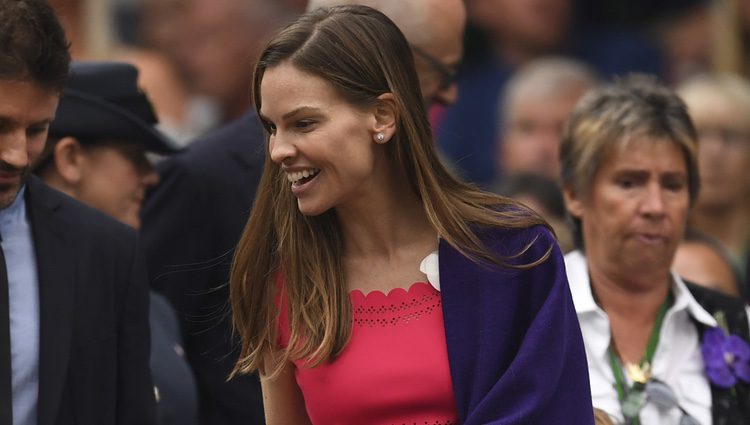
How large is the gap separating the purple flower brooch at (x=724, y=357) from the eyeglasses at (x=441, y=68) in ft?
4.13

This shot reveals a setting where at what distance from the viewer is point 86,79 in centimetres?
546

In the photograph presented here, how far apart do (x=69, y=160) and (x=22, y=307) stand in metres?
1.06

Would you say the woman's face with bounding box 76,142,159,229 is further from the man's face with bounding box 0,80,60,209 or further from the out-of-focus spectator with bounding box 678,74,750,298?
the out-of-focus spectator with bounding box 678,74,750,298

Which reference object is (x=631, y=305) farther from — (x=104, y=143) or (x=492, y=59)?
(x=492, y=59)

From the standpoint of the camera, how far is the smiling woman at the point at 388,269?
12.8 ft

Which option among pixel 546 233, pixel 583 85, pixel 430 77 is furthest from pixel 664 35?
pixel 546 233

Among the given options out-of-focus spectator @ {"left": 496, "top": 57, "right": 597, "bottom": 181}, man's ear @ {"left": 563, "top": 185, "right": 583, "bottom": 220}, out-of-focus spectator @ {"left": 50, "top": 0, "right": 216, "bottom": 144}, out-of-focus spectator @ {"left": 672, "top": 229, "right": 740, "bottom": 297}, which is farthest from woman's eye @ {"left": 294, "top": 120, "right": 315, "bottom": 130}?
out-of-focus spectator @ {"left": 50, "top": 0, "right": 216, "bottom": 144}

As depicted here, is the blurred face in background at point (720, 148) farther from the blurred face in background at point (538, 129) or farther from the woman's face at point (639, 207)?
the woman's face at point (639, 207)

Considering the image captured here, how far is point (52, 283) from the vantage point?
173 inches

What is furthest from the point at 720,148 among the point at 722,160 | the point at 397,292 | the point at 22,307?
the point at 22,307

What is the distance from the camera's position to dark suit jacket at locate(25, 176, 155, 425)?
434cm

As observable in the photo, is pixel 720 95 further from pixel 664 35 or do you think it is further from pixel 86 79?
pixel 86 79

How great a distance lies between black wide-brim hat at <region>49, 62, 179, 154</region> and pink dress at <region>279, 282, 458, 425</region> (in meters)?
1.62

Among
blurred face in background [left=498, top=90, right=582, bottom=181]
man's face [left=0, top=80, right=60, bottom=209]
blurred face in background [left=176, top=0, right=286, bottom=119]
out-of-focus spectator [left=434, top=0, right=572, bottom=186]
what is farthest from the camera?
blurred face in background [left=176, top=0, right=286, bottom=119]
